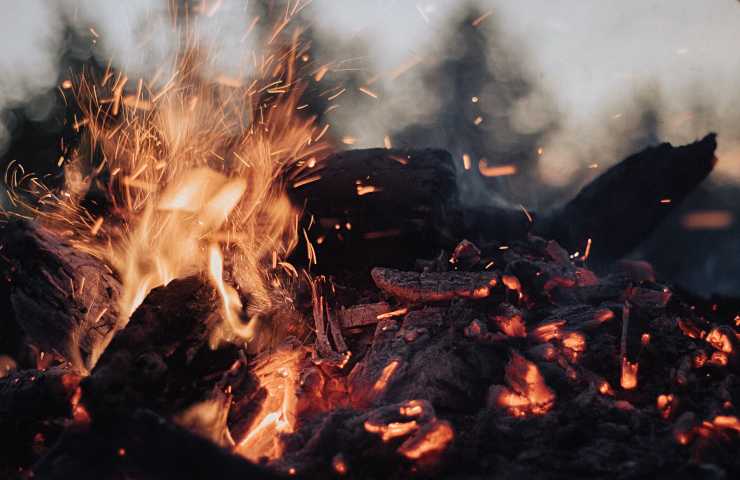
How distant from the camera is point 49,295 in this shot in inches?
214

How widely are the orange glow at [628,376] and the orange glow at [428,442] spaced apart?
225cm

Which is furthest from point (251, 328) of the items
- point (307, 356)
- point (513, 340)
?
point (513, 340)

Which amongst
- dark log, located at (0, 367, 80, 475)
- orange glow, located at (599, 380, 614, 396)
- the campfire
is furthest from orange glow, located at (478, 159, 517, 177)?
dark log, located at (0, 367, 80, 475)

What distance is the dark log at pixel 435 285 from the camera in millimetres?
5504

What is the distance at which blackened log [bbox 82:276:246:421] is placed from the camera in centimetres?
339

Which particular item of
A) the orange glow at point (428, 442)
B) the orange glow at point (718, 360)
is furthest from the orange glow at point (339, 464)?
the orange glow at point (718, 360)

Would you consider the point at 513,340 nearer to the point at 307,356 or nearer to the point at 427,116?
the point at 307,356

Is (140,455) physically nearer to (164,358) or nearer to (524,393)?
(164,358)

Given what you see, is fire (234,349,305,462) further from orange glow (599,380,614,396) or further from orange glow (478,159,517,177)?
orange glow (478,159,517,177)

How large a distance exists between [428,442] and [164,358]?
7.84ft

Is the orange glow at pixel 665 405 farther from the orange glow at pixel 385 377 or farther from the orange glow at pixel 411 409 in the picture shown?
the orange glow at pixel 385 377

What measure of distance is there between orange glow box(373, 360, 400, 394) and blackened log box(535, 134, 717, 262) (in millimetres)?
6183

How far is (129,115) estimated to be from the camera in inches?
267

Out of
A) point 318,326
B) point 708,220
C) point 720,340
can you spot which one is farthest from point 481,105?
point 318,326
